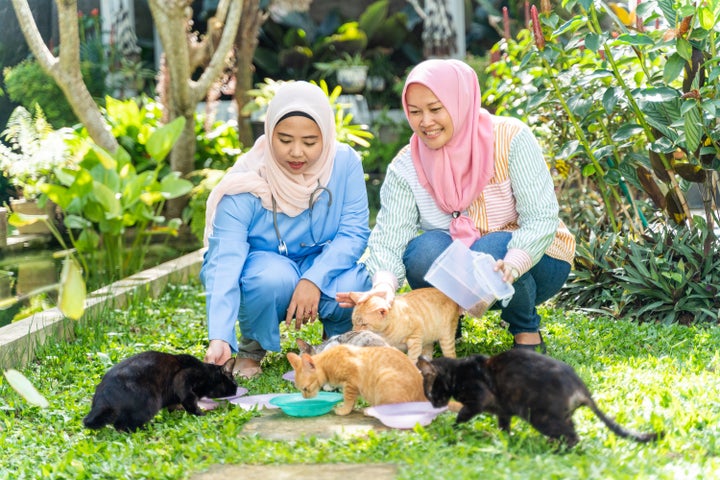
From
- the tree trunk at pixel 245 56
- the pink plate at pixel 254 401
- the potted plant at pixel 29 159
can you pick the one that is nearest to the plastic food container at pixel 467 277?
the pink plate at pixel 254 401

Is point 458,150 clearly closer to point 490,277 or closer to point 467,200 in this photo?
point 467,200

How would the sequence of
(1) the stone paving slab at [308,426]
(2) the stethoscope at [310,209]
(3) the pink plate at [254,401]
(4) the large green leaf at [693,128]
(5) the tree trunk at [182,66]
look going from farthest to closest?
(5) the tree trunk at [182,66] → (4) the large green leaf at [693,128] → (2) the stethoscope at [310,209] → (3) the pink plate at [254,401] → (1) the stone paving slab at [308,426]

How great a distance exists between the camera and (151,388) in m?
3.64

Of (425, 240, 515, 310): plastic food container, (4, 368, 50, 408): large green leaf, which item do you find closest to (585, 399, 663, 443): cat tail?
(425, 240, 515, 310): plastic food container

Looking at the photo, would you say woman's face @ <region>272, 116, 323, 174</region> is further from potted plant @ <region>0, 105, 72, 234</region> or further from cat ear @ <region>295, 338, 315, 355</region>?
potted plant @ <region>0, 105, 72, 234</region>

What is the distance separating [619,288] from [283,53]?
893 centimetres

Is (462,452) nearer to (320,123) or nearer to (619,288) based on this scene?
(320,123)

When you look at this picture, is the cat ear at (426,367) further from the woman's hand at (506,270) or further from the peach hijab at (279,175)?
the peach hijab at (279,175)

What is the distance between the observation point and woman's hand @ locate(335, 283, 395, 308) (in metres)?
4.01

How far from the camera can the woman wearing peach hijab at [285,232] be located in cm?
432

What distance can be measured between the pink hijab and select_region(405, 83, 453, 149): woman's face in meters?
0.03

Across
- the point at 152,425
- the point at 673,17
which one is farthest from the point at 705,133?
the point at 152,425

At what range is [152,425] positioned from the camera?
375 centimetres

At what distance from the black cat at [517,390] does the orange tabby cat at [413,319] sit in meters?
0.65
